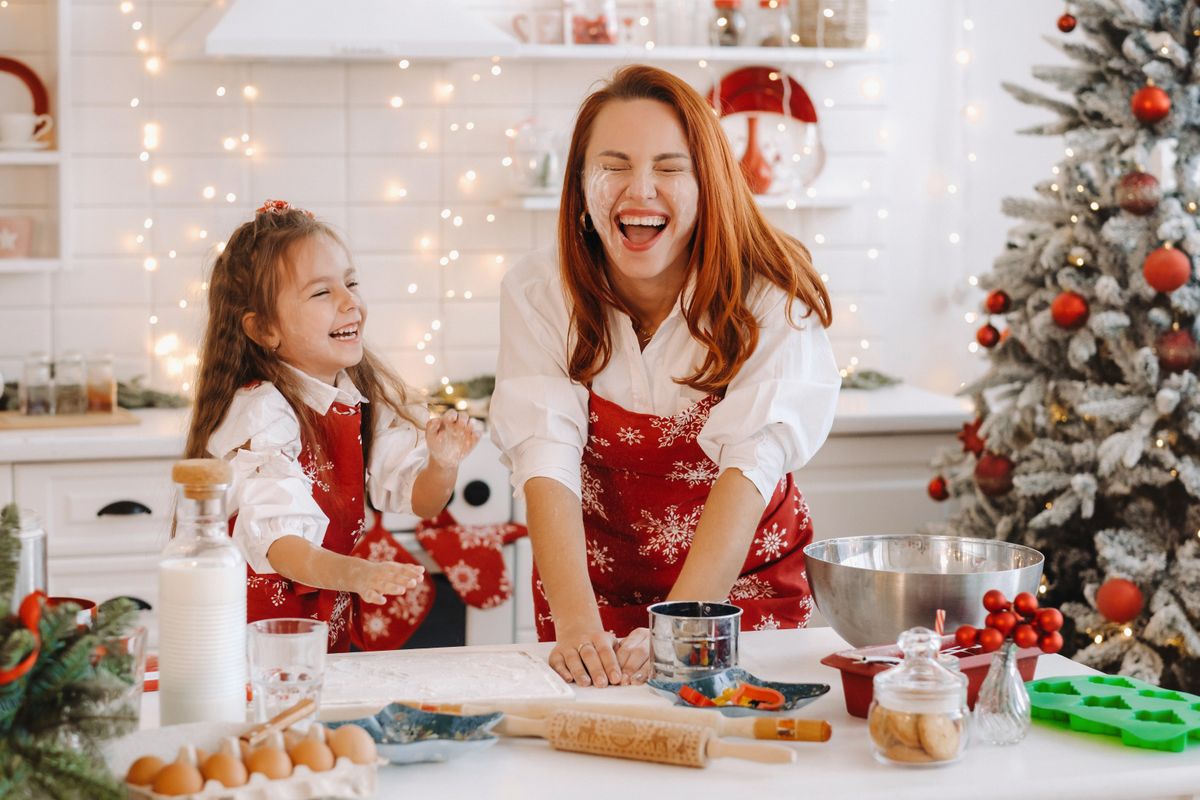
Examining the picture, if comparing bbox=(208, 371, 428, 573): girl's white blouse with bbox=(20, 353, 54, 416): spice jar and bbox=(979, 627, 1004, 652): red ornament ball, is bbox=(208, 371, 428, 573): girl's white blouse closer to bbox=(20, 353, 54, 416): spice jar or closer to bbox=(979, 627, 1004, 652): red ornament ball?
bbox=(979, 627, 1004, 652): red ornament ball

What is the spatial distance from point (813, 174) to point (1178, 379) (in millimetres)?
1314

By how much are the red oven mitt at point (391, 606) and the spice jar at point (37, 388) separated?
81 cm

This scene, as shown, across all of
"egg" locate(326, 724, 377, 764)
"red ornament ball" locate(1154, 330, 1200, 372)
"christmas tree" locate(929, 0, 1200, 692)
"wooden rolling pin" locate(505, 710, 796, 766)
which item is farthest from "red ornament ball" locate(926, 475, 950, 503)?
"egg" locate(326, 724, 377, 764)

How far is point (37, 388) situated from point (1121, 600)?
234 cm

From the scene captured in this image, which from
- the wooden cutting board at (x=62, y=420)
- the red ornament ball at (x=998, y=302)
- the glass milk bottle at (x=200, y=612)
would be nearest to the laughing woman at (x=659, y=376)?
the glass milk bottle at (x=200, y=612)

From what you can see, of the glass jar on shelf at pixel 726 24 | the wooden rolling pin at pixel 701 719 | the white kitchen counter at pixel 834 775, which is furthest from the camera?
the glass jar on shelf at pixel 726 24

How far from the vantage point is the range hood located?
3.04 meters

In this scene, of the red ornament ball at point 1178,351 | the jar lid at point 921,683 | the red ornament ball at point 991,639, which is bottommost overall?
the jar lid at point 921,683

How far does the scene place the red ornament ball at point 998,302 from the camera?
2.86 meters

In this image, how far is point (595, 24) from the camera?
348 centimetres

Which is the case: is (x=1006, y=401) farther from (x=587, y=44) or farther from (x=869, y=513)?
(x=587, y=44)

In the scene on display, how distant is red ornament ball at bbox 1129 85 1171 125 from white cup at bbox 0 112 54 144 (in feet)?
7.82

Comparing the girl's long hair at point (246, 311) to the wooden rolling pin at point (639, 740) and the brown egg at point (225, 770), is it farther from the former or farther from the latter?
the brown egg at point (225, 770)

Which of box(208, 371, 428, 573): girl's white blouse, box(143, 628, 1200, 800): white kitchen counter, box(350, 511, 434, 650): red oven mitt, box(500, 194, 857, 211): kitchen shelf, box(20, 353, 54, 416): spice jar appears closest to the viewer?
box(143, 628, 1200, 800): white kitchen counter
